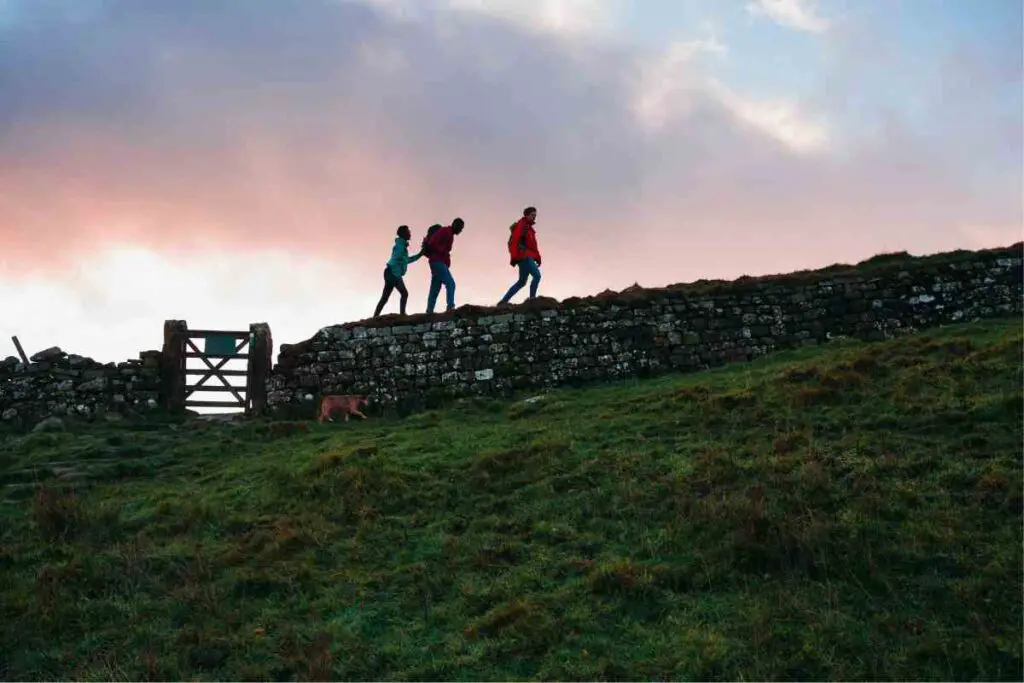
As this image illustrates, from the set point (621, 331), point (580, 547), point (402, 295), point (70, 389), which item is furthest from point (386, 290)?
point (580, 547)

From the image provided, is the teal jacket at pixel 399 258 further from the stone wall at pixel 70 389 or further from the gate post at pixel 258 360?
the stone wall at pixel 70 389

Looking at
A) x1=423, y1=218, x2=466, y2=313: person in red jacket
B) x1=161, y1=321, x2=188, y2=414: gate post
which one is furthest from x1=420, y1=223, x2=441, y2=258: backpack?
x1=161, y1=321, x2=188, y2=414: gate post

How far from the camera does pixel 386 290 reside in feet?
63.5

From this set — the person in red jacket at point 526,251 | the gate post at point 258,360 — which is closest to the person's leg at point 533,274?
the person in red jacket at point 526,251

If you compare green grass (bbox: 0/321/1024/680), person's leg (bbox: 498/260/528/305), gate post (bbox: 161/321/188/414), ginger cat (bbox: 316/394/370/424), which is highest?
person's leg (bbox: 498/260/528/305)

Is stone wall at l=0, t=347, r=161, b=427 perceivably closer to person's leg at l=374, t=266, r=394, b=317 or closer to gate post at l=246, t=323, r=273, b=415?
gate post at l=246, t=323, r=273, b=415

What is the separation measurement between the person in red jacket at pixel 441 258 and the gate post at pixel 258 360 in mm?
3122

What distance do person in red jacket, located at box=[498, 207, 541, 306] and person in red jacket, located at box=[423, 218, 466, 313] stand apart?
1.03 meters

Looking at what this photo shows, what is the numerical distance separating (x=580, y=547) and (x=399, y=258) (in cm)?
1056

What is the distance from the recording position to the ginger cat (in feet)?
55.6

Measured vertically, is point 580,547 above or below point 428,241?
below

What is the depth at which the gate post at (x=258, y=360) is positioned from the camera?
59.9 ft

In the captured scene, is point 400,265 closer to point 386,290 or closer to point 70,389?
point 386,290

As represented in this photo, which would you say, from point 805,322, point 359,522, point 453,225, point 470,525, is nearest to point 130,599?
point 359,522
